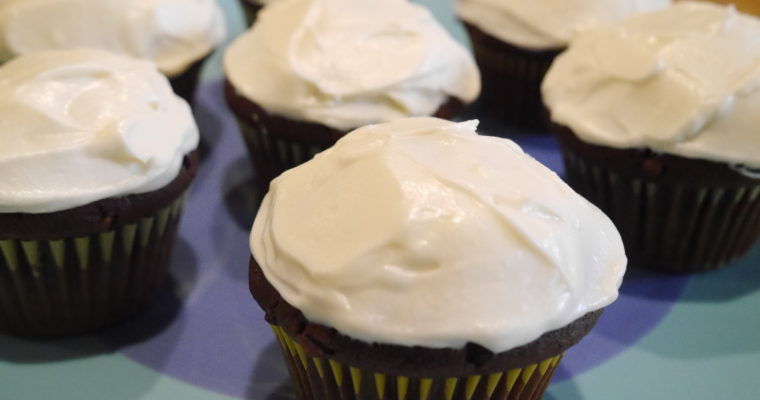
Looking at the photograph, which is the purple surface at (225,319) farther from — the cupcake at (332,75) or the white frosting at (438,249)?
the white frosting at (438,249)

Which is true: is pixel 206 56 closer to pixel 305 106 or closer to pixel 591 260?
pixel 305 106

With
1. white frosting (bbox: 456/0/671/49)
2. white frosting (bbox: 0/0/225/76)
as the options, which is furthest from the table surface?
white frosting (bbox: 456/0/671/49)

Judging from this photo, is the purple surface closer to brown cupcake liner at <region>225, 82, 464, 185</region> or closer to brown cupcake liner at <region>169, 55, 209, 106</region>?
brown cupcake liner at <region>225, 82, 464, 185</region>

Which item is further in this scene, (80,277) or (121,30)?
(121,30)

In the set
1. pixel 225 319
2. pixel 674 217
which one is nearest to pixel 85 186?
pixel 225 319

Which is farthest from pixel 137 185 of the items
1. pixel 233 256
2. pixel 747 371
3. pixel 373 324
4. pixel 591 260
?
pixel 747 371

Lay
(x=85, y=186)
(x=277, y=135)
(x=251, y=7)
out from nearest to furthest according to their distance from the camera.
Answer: (x=85, y=186) → (x=277, y=135) → (x=251, y=7)

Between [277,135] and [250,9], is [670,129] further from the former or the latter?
[250,9]
